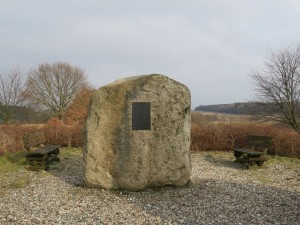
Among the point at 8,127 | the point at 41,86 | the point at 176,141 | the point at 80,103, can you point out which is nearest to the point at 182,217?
the point at 176,141

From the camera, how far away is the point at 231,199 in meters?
6.98

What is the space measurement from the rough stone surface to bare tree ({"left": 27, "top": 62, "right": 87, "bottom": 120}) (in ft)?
82.4

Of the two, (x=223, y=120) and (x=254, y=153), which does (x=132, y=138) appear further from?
(x=223, y=120)

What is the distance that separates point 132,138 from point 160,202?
5.02 feet

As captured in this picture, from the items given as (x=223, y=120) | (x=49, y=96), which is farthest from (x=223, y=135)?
(x=49, y=96)

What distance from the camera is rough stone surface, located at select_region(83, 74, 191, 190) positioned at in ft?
24.1

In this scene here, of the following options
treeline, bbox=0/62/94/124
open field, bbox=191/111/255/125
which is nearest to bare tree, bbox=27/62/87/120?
treeline, bbox=0/62/94/124

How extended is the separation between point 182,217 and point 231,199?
1.60 meters

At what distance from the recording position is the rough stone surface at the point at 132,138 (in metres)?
7.34

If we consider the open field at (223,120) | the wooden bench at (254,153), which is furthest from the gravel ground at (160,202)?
the open field at (223,120)

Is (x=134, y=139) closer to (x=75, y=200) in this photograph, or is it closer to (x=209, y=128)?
(x=75, y=200)

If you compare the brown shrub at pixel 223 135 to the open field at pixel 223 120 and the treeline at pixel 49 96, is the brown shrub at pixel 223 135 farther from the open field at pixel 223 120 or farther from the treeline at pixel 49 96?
the treeline at pixel 49 96

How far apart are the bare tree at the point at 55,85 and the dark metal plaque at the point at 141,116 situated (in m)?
25.5

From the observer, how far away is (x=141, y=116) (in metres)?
7.32
